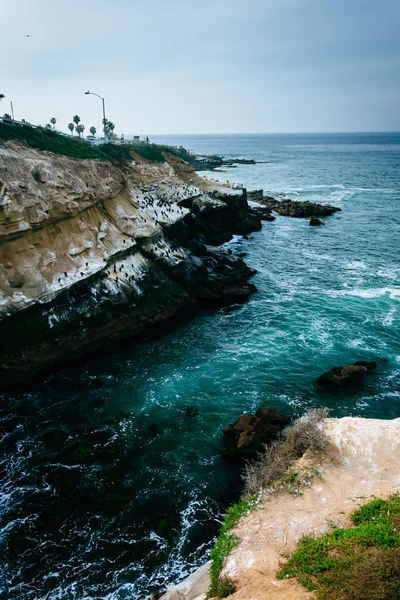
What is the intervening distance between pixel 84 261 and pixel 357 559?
3038 cm

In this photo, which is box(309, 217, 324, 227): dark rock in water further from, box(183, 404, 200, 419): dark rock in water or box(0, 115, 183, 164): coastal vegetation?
box(183, 404, 200, 419): dark rock in water

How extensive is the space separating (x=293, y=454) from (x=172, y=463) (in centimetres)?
708

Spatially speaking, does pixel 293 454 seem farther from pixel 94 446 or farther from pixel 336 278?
pixel 336 278

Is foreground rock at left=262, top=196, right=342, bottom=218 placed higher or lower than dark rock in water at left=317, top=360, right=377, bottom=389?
higher

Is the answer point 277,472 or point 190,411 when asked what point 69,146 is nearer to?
point 190,411

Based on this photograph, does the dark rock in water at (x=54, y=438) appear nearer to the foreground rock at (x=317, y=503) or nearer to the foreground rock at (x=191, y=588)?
the foreground rock at (x=191, y=588)

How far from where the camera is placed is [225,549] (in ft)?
48.2

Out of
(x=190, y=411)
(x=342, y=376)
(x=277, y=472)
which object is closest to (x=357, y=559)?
(x=277, y=472)

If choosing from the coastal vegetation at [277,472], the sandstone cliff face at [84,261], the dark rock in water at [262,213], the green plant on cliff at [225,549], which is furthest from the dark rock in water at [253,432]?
the dark rock in water at [262,213]

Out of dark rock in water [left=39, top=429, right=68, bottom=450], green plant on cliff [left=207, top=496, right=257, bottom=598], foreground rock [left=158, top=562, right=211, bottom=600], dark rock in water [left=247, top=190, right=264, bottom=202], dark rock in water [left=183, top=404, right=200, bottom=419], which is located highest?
dark rock in water [left=247, top=190, right=264, bottom=202]

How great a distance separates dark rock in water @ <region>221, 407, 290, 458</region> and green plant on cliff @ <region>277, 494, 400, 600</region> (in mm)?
8551

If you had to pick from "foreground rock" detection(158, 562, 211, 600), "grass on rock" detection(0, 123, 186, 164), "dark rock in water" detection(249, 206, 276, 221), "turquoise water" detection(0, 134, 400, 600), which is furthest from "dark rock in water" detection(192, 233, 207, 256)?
"foreground rock" detection(158, 562, 211, 600)

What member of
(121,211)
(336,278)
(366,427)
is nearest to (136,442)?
(366,427)

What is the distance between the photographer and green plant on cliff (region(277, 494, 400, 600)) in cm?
1058
